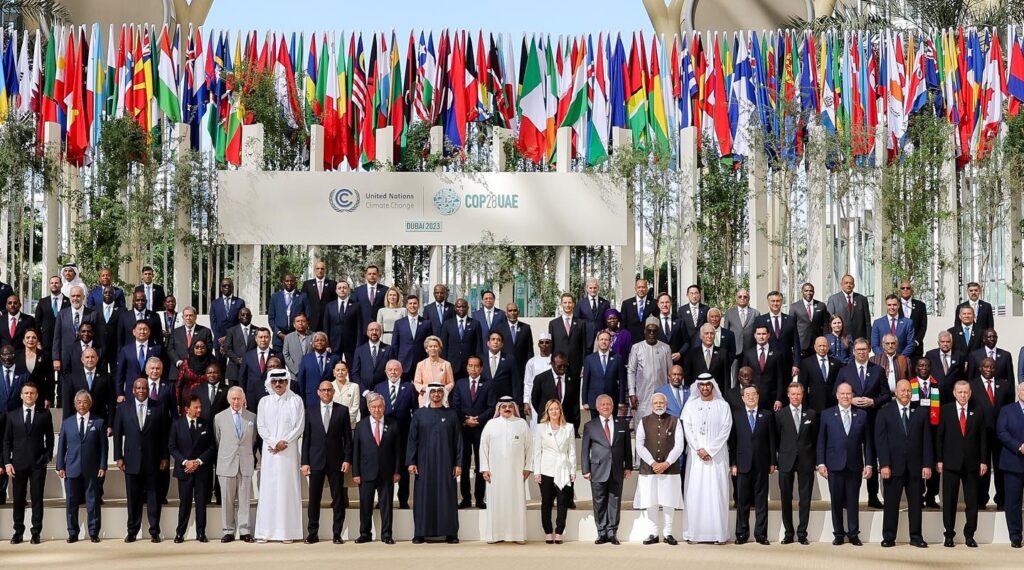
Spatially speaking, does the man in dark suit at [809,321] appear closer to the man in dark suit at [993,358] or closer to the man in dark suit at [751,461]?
the man in dark suit at [993,358]

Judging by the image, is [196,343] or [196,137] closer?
[196,343]

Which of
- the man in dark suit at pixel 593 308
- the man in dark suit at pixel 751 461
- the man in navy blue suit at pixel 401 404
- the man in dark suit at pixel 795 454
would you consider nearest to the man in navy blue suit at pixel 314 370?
the man in navy blue suit at pixel 401 404

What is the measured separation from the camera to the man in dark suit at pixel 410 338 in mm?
11836

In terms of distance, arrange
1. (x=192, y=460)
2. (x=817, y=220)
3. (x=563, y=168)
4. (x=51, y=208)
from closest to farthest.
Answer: (x=192, y=460)
(x=563, y=168)
(x=817, y=220)
(x=51, y=208)

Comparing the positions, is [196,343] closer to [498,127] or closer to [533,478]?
[533,478]

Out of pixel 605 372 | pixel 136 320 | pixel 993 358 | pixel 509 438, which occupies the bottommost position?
pixel 509 438

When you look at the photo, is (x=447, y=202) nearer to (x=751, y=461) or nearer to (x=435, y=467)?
(x=435, y=467)

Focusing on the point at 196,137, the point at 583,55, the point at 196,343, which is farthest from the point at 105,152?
the point at 196,343

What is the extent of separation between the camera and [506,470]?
1030 centimetres

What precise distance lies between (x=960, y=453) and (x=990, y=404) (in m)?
0.58

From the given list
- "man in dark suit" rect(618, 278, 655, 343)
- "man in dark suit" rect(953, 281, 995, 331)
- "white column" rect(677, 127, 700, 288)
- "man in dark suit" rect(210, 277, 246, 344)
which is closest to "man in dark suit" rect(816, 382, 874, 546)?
"man in dark suit" rect(953, 281, 995, 331)

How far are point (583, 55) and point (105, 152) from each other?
21.0ft

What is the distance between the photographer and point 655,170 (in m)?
17.4

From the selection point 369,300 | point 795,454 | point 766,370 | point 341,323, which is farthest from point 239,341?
point 795,454
